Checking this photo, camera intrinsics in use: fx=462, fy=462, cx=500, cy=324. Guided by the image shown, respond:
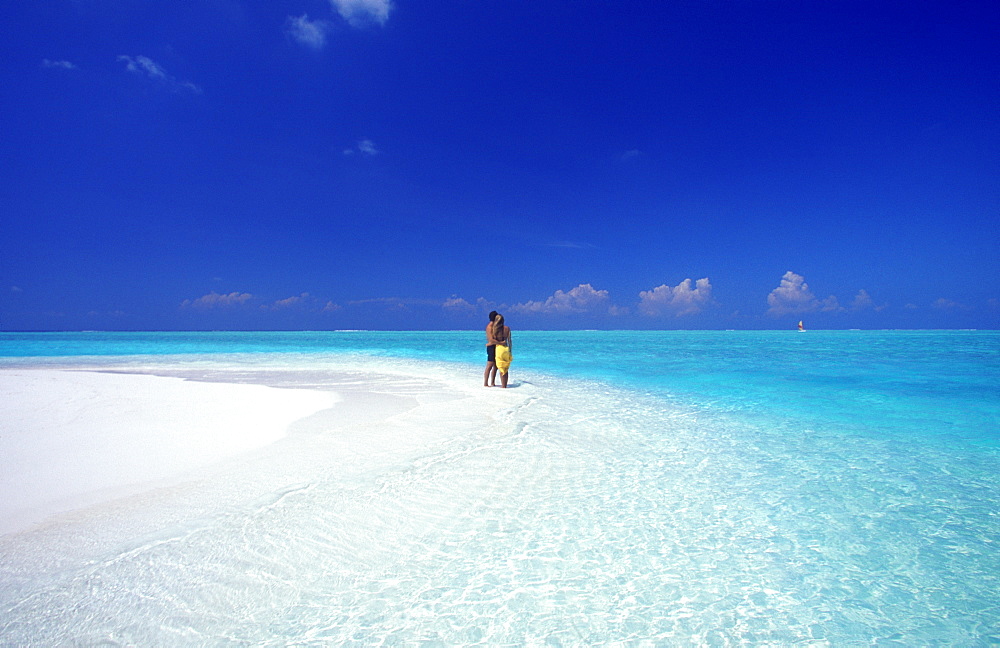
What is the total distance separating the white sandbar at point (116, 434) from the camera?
418 centimetres

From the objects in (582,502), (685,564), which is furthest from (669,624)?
(582,502)

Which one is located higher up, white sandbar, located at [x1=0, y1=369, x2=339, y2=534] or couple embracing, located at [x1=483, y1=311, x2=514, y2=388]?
couple embracing, located at [x1=483, y1=311, x2=514, y2=388]

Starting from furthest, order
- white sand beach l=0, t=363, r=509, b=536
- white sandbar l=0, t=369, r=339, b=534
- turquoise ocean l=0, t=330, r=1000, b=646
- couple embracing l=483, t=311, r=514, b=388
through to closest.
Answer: couple embracing l=483, t=311, r=514, b=388
white sandbar l=0, t=369, r=339, b=534
white sand beach l=0, t=363, r=509, b=536
turquoise ocean l=0, t=330, r=1000, b=646

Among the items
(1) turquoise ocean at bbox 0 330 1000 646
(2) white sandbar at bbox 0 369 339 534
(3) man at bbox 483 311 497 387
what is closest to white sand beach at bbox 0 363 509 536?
(2) white sandbar at bbox 0 369 339 534

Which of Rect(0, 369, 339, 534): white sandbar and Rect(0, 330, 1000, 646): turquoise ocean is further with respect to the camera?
Rect(0, 369, 339, 534): white sandbar

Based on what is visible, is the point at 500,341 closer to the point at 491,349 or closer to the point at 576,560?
the point at 491,349

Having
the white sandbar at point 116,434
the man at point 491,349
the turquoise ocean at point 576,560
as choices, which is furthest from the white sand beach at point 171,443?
the man at point 491,349

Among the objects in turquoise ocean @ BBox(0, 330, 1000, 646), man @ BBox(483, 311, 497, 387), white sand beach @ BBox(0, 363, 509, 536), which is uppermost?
man @ BBox(483, 311, 497, 387)

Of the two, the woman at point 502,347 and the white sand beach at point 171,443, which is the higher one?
the woman at point 502,347

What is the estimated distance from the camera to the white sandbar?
13.7ft

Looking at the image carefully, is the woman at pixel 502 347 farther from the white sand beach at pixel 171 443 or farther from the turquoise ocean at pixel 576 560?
the turquoise ocean at pixel 576 560

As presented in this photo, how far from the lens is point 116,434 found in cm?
602

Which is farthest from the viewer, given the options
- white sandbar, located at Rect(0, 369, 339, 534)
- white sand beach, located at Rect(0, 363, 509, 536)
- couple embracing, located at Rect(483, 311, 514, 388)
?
couple embracing, located at Rect(483, 311, 514, 388)

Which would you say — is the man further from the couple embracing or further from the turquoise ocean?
the turquoise ocean
